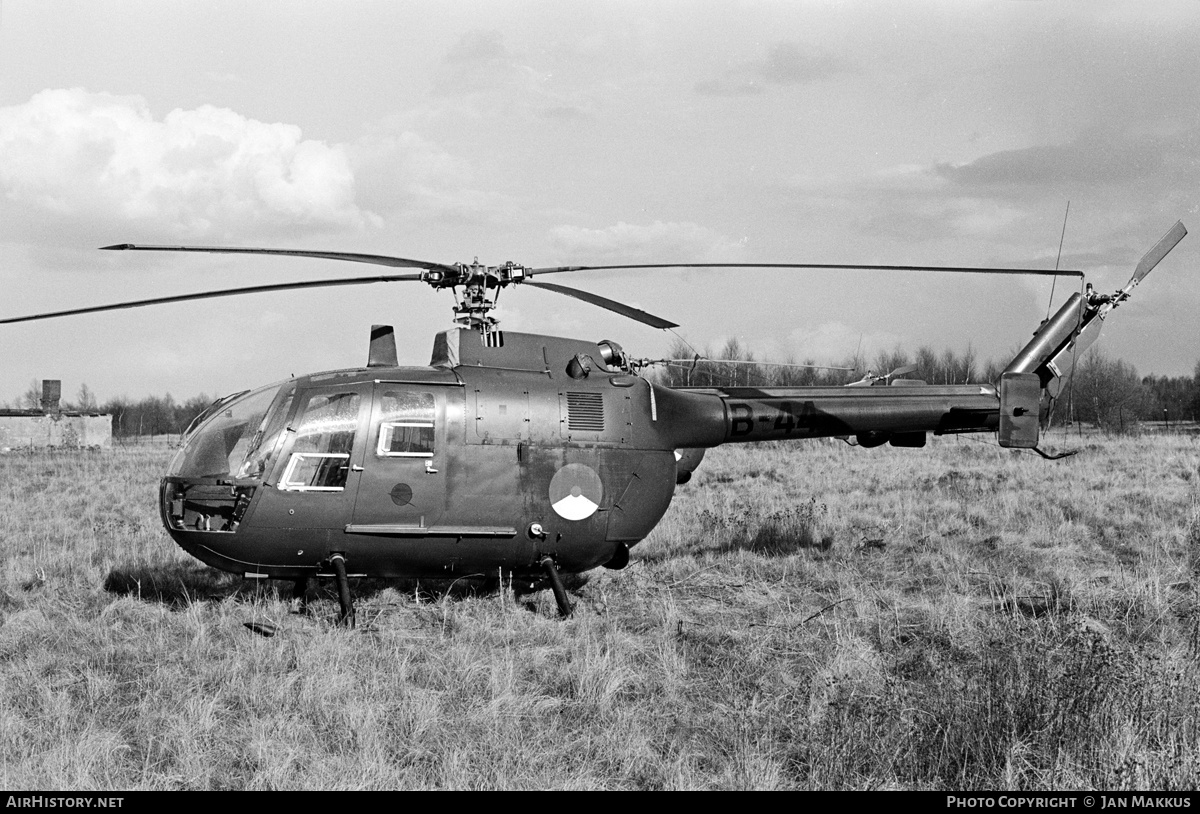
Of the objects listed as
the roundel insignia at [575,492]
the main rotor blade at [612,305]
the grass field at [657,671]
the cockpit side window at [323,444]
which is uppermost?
the main rotor blade at [612,305]

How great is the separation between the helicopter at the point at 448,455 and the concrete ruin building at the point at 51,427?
45.3 meters

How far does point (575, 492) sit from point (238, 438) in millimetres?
2951

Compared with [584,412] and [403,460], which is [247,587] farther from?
[584,412]

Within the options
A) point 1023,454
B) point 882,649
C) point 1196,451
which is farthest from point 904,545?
point 1196,451

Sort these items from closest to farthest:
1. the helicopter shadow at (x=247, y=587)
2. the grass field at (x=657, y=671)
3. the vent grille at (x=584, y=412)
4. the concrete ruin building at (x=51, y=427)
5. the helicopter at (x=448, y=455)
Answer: the grass field at (x=657, y=671) < the helicopter at (x=448, y=455) < the vent grille at (x=584, y=412) < the helicopter shadow at (x=247, y=587) < the concrete ruin building at (x=51, y=427)

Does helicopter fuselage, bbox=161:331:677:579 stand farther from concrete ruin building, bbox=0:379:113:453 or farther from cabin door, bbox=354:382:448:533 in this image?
concrete ruin building, bbox=0:379:113:453

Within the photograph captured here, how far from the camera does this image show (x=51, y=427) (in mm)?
50750

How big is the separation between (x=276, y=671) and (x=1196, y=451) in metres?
26.7

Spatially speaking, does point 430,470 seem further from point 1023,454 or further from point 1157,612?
point 1023,454

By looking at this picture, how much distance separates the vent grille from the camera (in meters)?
9.09

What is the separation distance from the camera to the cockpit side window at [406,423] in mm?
8469

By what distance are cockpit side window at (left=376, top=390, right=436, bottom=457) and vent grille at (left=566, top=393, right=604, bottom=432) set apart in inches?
49.8

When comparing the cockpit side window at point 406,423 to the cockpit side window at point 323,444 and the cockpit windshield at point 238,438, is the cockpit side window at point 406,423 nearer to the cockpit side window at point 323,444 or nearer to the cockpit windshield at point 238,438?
the cockpit side window at point 323,444

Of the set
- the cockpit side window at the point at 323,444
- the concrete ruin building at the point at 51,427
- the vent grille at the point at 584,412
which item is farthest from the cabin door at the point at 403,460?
the concrete ruin building at the point at 51,427
